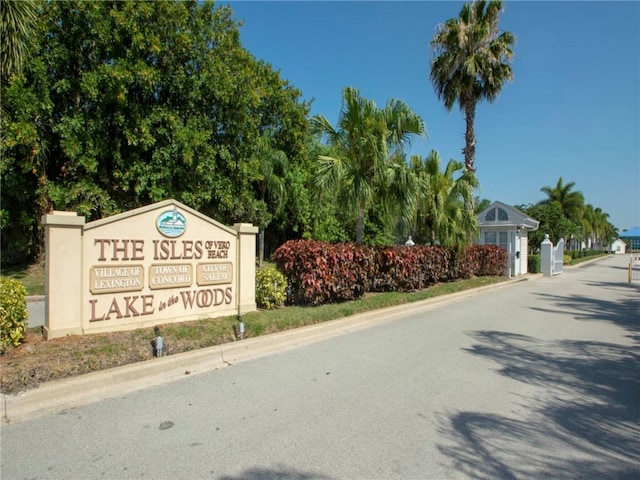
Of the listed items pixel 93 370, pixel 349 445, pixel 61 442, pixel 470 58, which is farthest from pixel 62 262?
pixel 470 58

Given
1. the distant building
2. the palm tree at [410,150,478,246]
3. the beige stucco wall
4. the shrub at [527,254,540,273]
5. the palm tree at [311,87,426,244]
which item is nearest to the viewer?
the beige stucco wall

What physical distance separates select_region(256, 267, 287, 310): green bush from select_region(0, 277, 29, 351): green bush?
14.1 ft

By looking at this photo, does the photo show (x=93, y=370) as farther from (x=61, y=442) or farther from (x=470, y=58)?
(x=470, y=58)

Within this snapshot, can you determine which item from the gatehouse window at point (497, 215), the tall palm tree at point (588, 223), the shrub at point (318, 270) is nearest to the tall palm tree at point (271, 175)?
the gatehouse window at point (497, 215)

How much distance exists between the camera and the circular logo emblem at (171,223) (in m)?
6.80

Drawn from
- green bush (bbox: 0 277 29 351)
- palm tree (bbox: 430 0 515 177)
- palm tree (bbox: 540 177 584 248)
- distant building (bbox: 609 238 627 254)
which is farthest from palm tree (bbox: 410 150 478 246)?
distant building (bbox: 609 238 627 254)

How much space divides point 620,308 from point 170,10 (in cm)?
1753

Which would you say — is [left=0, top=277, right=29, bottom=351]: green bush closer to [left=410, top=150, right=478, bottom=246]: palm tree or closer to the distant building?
[left=410, top=150, right=478, bottom=246]: palm tree

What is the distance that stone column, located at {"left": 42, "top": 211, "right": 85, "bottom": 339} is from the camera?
5.62 metres

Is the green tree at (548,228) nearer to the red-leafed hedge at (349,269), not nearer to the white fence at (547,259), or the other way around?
the white fence at (547,259)

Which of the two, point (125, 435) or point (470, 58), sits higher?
point (470, 58)

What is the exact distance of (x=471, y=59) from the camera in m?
19.2

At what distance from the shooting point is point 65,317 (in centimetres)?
573

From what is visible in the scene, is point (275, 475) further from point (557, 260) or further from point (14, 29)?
point (557, 260)
